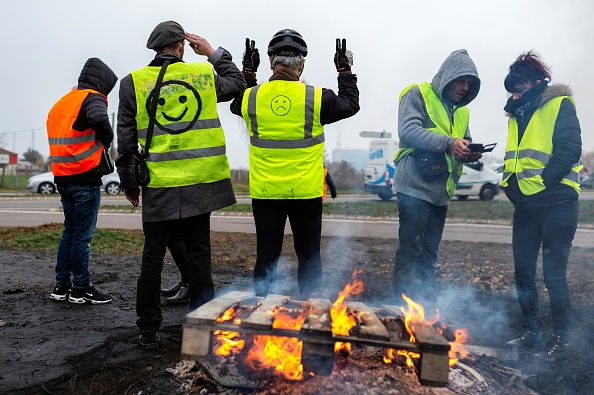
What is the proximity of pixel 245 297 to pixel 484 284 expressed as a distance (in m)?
3.91

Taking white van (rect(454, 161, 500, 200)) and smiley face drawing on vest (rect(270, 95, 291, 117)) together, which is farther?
white van (rect(454, 161, 500, 200))

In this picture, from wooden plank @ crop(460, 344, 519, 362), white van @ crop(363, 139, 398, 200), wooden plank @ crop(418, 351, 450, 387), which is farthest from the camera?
white van @ crop(363, 139, 398, 200)

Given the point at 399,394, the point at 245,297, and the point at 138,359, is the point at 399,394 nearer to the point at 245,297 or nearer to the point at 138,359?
the point at 245,297

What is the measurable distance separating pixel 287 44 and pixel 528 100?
1990 mm

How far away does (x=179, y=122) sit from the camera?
130 inches

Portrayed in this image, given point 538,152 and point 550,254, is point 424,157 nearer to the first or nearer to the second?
point 538,152

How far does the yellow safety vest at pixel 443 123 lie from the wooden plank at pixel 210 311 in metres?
2.07

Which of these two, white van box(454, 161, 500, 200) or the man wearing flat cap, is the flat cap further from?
white van box(454, 161, 500, 200)

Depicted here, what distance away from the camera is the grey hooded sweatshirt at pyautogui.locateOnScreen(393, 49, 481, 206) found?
375 cm

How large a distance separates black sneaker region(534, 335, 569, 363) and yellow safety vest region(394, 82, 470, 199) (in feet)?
4.38

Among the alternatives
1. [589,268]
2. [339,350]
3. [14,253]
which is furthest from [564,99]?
[14,253]

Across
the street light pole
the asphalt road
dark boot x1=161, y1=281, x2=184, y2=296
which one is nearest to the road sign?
the street light pole

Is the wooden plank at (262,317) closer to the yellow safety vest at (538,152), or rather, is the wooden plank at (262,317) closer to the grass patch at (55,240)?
the yellow safety vest at (538,152)

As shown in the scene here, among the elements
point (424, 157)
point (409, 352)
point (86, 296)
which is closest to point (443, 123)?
point (424, 157)
